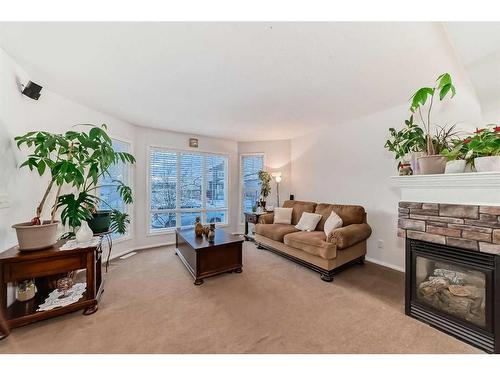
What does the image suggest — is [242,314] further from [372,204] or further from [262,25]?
[372,204]

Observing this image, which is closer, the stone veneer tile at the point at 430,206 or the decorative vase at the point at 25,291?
the stone veneer tile at the point at 430,206

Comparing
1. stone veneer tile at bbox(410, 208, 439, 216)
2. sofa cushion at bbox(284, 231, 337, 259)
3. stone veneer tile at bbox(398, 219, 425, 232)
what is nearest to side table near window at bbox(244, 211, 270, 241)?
sofa cushion at bbox(284, 231, 337, 259)

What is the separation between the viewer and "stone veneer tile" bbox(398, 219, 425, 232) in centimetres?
185

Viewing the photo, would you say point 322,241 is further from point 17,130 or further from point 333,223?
point 17,130

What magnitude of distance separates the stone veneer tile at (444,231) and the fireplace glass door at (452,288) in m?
0.25

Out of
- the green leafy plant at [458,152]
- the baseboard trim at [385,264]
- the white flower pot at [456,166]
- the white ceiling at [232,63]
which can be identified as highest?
the white ceiling at [232,63]

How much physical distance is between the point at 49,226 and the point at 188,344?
1625 millimetres

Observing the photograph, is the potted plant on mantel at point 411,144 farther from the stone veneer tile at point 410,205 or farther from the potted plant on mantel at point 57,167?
the potted plant on mantel at point 57,167

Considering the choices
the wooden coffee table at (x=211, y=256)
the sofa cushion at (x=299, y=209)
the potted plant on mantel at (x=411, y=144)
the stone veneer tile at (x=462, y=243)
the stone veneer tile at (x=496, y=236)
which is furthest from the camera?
the sofa cushion at (x=299, y=209)

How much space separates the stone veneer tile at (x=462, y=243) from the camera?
1541 mm

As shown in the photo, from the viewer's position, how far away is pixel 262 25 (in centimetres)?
141

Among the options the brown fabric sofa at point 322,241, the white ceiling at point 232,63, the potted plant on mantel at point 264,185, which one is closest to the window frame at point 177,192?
the potted plant on mantel at point 264,185

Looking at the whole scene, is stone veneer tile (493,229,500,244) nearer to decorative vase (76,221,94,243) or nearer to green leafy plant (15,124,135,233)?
green leafy plant (15,124,135,233)
